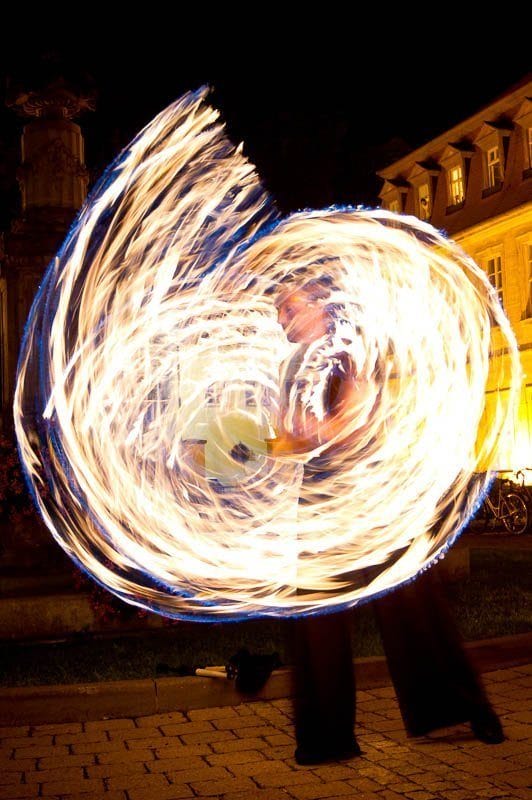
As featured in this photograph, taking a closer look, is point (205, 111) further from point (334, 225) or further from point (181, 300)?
point (181, 300)

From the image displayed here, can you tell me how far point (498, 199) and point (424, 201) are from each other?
195 inches

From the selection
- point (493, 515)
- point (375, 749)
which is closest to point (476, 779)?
point (375, 749)

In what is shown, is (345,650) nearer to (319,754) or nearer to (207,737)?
(319,754)

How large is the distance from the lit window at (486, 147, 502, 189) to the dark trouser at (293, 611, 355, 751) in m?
28.7

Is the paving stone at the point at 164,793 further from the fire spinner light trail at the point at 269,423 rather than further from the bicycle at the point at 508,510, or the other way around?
the bicycle at the point at 508,510

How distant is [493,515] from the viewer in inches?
879

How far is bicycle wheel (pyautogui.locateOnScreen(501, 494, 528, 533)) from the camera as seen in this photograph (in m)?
21.2

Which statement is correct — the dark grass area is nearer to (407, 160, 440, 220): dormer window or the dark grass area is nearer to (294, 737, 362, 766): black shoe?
(294, 737, 362, 766): black shoe

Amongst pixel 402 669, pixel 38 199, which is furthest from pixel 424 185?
pixel 402 669

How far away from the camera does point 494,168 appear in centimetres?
3266

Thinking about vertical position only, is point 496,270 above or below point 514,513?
above

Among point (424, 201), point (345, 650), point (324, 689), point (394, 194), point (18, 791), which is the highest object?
point (394, 194)

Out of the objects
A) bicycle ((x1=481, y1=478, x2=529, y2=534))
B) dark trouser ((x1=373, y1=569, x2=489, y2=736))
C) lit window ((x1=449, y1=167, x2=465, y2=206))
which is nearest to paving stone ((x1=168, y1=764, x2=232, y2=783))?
dark trouser ((x1=373, y1=569, x2=489, y2=736))

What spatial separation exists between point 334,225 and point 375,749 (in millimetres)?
5890
